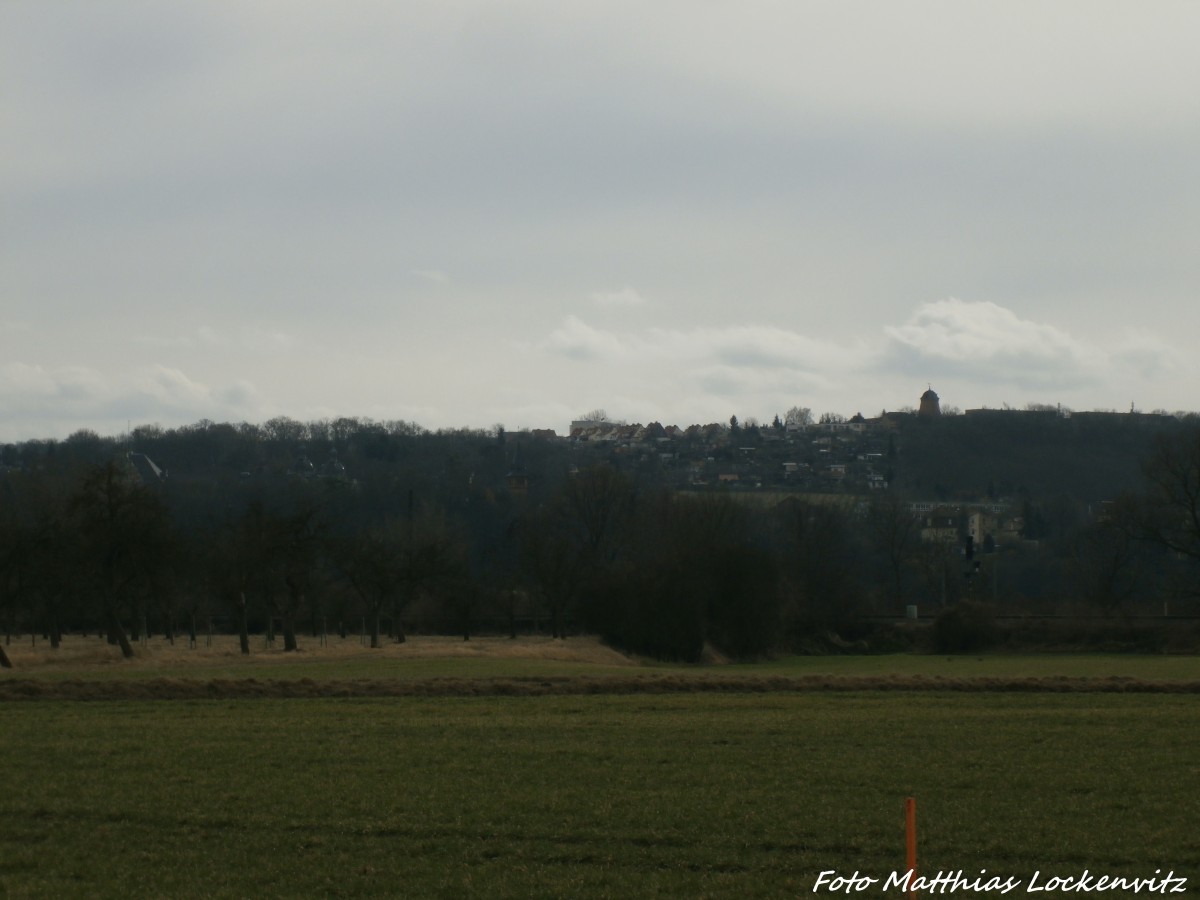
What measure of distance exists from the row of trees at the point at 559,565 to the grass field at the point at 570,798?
99.7 ft

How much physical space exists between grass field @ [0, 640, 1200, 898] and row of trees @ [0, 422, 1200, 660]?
3038 cm

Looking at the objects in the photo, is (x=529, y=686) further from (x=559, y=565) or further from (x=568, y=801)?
(x=559, y=565)

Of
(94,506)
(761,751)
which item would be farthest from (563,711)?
(94,506)

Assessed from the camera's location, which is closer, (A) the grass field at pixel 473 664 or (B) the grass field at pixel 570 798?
(B) the grass field at pixel 570 798

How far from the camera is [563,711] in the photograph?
99.5 feet

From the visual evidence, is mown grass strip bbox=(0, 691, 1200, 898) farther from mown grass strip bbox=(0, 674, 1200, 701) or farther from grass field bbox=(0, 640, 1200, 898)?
mown grass strip bbox=(0, 674, 1200, 701)

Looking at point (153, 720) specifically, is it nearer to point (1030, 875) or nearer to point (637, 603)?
point (1030, 875)

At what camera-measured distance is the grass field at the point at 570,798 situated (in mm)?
13133

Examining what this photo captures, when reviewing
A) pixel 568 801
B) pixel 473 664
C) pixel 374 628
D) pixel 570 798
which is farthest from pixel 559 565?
pixel 568 801

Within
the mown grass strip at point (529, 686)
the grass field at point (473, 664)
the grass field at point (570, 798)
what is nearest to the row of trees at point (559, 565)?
the grass field at point (473, 664)

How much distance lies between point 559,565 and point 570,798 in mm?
64927

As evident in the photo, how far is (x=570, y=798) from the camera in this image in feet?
56.1

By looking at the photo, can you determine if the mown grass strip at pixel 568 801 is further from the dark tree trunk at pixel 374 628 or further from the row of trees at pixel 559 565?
the dark tree trunk at pixel 374 628

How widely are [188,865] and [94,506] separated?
1834 inches
